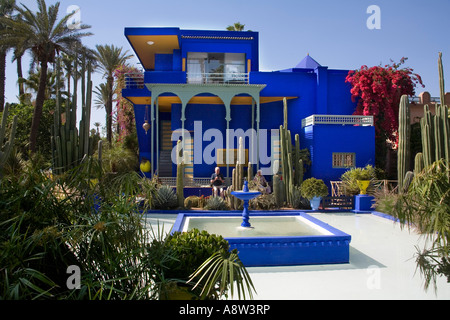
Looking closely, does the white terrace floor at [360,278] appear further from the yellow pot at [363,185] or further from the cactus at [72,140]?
the cactus at [72,140]

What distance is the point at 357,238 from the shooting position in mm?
8422

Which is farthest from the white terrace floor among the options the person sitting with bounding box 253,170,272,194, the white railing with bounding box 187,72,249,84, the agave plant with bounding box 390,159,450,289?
the white railing with bounding box 187,72,249,84

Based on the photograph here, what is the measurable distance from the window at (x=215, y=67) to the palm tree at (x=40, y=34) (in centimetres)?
644

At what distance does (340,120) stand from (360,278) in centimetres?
1107

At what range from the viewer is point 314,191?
1219cm

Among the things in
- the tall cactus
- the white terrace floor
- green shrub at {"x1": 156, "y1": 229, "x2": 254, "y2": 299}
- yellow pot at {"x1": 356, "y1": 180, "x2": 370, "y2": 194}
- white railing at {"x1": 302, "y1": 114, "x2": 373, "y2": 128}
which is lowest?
the white terrace floor

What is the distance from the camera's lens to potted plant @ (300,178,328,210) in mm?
12219

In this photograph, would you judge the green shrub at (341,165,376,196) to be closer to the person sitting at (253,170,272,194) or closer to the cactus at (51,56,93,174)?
the person sitting at (253,170,272,194)

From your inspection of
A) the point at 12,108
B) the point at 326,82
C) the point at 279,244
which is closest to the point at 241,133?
the point at 326,82

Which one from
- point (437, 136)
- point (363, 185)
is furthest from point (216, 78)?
point (437, 136)

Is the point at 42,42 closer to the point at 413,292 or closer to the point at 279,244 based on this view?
the point at 279,244

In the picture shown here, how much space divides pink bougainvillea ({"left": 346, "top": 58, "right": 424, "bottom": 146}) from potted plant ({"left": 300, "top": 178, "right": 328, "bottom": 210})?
227 inches
